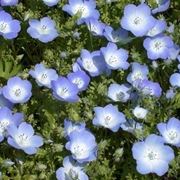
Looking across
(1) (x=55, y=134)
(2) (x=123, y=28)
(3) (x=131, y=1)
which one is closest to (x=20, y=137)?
(1) (x=55, y=134)

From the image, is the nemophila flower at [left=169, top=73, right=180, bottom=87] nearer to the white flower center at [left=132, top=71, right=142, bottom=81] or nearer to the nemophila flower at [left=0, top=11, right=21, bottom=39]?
the white flower center at [left=132, top=71, right=142, bottom=81]

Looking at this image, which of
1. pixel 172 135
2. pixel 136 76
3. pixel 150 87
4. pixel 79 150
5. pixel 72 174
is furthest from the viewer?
pixel 136 76

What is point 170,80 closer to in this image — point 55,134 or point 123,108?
Result: point 123,108

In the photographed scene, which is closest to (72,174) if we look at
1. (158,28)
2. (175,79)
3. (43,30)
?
(175,79)

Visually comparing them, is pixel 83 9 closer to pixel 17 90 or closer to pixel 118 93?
pixel 118 93

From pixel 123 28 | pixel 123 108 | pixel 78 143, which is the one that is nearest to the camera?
pixel 78 143

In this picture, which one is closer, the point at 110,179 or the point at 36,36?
the point at 110,179

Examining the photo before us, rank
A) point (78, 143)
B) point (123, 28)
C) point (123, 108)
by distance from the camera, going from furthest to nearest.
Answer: point (123, 28) < point (123, 108) < point (78, 143)
